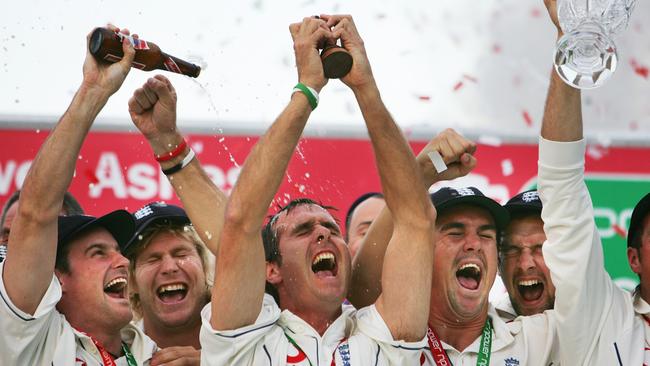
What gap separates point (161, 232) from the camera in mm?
4969

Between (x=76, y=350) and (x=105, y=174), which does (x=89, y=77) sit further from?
(x=105, y=174)

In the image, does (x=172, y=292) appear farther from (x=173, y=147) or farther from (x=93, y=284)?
(x=173, y=147)

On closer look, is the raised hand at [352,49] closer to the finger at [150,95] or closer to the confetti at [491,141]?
the finger at [150,95]

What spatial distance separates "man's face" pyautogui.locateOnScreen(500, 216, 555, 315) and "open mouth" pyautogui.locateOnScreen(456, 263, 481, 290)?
30 cm

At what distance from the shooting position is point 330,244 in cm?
454

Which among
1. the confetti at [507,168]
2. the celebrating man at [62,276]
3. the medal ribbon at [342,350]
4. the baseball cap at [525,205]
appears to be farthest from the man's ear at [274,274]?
the confetti at [507,168]

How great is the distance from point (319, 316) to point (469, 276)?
60 cm

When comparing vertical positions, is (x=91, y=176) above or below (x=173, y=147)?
below

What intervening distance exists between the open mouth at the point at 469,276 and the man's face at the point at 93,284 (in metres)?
1.17

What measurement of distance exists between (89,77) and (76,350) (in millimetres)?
884

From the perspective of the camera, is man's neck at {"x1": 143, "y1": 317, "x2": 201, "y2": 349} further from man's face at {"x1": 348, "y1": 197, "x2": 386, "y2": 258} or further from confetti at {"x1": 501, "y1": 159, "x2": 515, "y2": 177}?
confetti at {"x1": 501, "y1": 159, "x2": 515, "y2": 177}

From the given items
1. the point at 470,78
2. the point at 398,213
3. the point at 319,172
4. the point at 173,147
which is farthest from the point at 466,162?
the point at 470,78

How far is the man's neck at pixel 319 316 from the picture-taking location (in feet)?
14.7

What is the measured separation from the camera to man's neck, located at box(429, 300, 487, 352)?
180 inches
